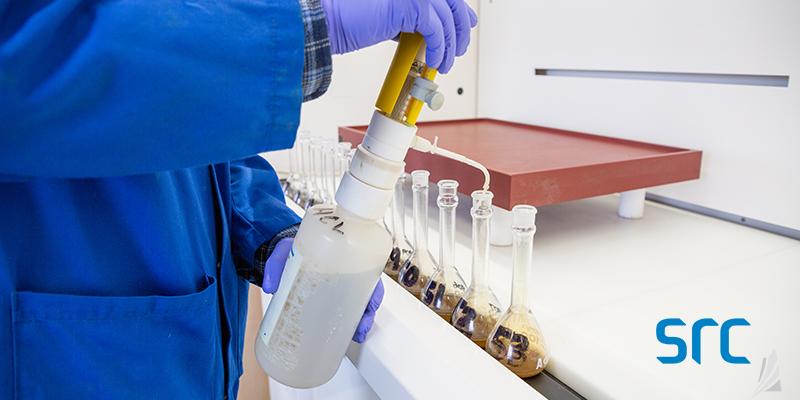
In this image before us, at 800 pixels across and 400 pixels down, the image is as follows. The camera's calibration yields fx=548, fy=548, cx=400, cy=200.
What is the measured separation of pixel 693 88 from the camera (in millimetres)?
1214

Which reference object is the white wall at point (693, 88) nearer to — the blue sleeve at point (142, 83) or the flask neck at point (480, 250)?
the flask neck at point (480, 250)

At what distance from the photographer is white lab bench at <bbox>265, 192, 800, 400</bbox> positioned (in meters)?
0.61

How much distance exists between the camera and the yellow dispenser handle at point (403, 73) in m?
0.53

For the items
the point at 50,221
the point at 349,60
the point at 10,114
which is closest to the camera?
the point at 10,114

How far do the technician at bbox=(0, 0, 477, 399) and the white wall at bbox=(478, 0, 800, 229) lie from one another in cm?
84

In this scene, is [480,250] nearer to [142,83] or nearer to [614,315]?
[614,315]

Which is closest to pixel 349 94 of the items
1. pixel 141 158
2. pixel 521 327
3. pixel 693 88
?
pixel 693 88

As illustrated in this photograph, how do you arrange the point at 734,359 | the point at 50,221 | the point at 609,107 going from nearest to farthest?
1. the point at 50,221
2. the point at 734,359
3. the point at 609,107

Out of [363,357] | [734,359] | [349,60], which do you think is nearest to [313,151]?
[349,60]

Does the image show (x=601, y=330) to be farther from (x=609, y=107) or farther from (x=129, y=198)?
(x=609, y=107)

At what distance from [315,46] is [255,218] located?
1.34 feet

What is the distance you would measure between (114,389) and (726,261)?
982 millimetres

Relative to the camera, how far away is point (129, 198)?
56 cm

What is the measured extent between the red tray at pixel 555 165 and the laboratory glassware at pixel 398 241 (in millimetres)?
145
